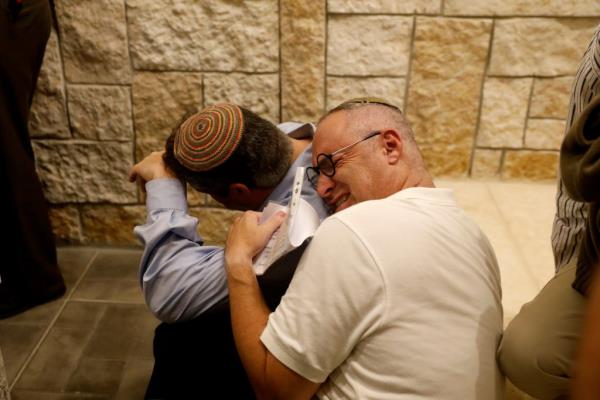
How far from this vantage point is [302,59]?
240 centimetres

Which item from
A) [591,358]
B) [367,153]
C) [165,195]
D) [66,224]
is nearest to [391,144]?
[367,153]

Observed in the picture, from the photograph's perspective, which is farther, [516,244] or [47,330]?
[47,330]

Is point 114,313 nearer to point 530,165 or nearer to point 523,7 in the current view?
point 530,165

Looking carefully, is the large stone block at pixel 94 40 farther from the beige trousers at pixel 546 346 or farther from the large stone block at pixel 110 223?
the beige trousers at pixel 546 346

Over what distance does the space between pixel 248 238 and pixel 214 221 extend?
1579mm

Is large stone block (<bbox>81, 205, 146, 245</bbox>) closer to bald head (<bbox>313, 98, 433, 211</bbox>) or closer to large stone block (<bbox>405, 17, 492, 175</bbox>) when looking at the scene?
large stone block (<bbox>405, 17, 492, 175</bbox>)

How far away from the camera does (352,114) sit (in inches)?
49.1

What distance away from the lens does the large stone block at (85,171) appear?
2566 millimetres

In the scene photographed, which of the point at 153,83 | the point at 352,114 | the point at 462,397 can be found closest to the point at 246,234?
the point at 352,114

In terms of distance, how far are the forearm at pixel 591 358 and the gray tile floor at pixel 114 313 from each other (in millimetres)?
1231

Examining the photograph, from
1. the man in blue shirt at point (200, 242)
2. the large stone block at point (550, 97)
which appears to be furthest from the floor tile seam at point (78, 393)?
the large stone block at point (550, 97)

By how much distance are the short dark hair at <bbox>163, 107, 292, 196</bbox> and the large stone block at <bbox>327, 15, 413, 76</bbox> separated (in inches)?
42.7

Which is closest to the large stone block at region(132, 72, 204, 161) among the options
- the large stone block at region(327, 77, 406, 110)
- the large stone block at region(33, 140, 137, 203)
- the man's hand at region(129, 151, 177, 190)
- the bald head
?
the large stone block at region(33, 140, 137, 203)

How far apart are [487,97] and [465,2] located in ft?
1.28
